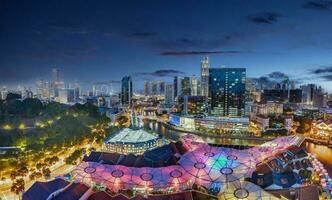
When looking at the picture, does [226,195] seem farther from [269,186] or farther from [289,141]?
[289,141]

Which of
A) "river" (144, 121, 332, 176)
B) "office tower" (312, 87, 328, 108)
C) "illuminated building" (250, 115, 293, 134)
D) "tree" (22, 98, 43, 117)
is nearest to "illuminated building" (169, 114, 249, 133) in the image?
"illuminated building" (250, 115, 293, 134)

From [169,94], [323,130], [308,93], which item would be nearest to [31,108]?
[323,130]

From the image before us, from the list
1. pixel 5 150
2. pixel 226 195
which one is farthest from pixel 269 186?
pixel 5 150

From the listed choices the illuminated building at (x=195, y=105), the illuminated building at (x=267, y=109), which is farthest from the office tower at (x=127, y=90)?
the illuminated building at (x=267, y=109)

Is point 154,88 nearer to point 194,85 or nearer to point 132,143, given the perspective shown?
point 194,85

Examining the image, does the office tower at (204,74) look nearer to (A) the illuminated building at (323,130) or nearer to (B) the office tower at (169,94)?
(B) the office tower at (169,94)
